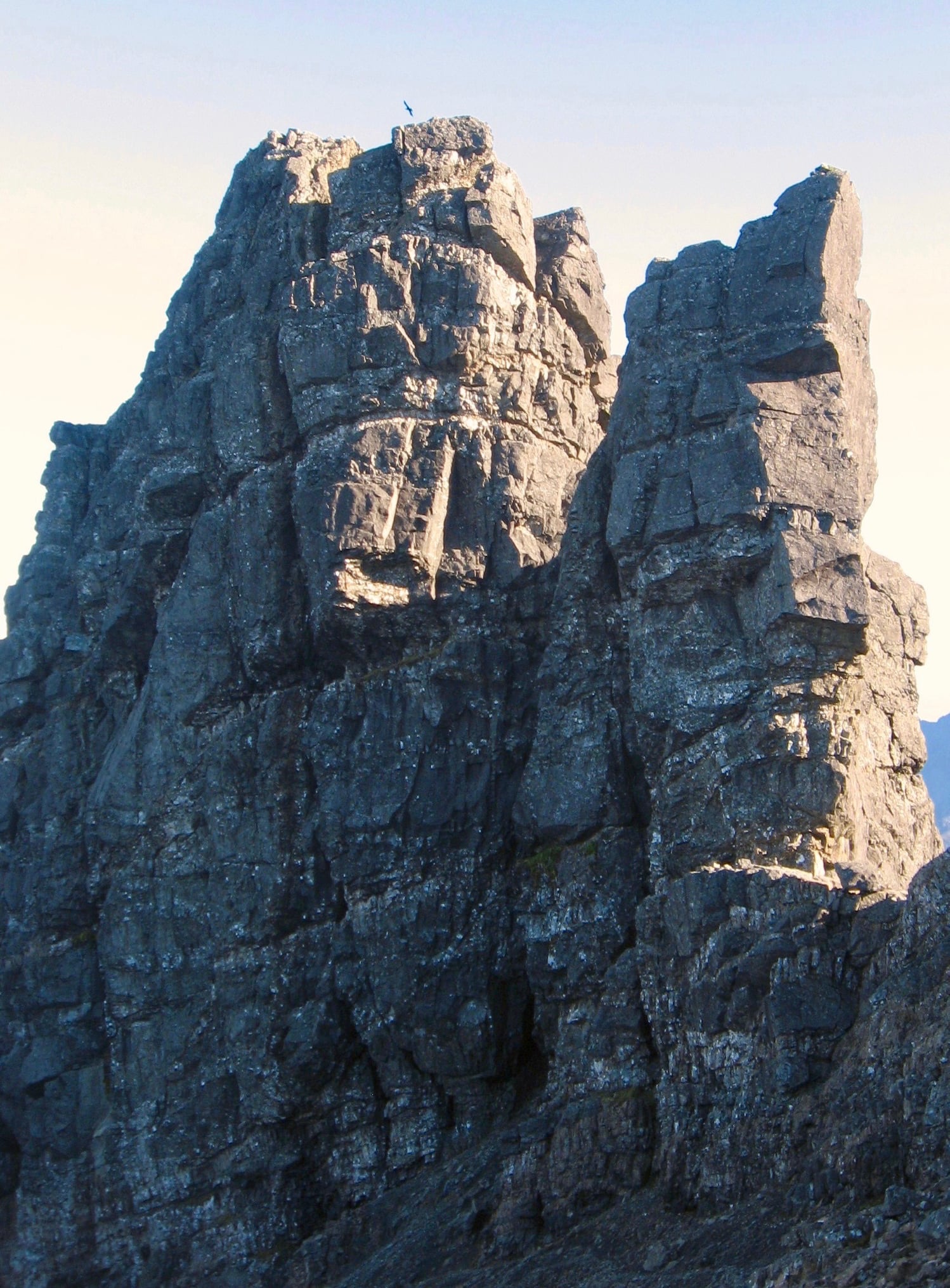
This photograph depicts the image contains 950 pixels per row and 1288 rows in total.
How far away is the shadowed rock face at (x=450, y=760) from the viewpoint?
135 feet

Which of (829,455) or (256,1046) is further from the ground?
(829,455)

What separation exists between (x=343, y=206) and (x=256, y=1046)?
24.7 meters

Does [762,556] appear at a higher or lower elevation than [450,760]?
higher

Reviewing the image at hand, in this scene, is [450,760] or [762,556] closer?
[762,556]

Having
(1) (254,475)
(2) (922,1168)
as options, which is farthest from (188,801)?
(2) (922,1168)

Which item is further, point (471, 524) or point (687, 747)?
point (471, 524)

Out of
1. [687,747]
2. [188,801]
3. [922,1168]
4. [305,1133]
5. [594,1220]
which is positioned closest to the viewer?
[922,1168]

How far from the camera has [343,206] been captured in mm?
51750

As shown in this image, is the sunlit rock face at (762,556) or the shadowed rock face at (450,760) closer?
the shadowed rock face at (450,760)

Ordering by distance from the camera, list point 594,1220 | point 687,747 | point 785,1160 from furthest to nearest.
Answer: point 687,747
point 594,1220
point 785,1160

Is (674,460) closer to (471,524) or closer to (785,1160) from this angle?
(471,524)

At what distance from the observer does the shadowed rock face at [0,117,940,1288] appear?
41.1 meters

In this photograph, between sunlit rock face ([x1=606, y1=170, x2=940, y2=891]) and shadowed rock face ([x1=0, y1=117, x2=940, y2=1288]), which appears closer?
shadowed rock face ([x1=0, y1=117, x2=940, y2=1288])

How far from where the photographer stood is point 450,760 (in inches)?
1849
